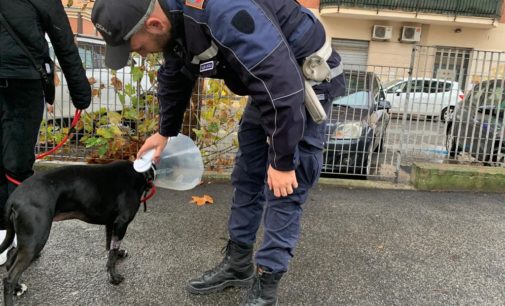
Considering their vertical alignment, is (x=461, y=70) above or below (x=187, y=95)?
above

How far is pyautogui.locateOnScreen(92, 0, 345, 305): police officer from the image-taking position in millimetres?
1700

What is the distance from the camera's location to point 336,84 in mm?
2193

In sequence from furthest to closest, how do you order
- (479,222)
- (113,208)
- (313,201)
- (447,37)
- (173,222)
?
(447,37) < (313,201) < (479,222) < (173,222) < (113,208)

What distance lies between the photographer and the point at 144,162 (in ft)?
8.33

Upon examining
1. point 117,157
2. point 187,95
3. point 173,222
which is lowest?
point 173,222

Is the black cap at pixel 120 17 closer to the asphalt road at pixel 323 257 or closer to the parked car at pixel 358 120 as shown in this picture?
the asphalt road at pixel 323 257

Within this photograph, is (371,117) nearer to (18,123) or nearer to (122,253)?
(122,253)

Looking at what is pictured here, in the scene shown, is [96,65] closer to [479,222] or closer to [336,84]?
[336,84]

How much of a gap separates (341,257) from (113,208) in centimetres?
161

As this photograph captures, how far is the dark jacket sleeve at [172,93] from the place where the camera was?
2.35 m

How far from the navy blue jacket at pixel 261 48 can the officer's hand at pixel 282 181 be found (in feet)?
0.11

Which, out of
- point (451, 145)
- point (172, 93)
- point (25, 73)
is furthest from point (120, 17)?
point (451, 145)

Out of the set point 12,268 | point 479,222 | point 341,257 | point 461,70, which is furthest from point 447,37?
point 12,268

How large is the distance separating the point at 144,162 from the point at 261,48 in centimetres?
119
